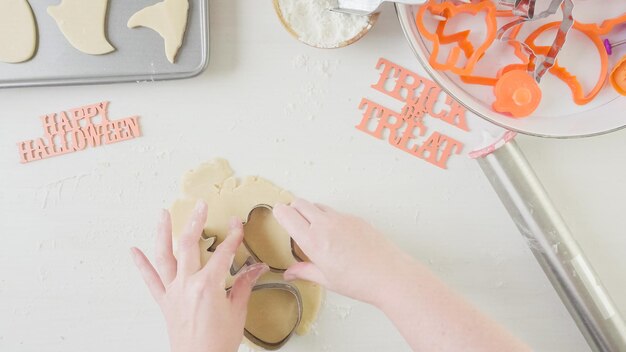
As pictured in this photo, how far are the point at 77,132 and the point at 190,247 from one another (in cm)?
20

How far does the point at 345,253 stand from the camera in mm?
586

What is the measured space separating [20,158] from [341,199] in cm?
38

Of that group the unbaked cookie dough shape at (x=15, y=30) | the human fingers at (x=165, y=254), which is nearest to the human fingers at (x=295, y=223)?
the human fingers at (x=165, y=254)

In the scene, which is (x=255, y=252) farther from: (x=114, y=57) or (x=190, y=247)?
(x=114, y=57)

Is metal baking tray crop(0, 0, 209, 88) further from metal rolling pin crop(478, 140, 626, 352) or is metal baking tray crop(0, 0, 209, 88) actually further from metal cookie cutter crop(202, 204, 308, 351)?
metal rolling pin crop(478, 140, 626, 352)

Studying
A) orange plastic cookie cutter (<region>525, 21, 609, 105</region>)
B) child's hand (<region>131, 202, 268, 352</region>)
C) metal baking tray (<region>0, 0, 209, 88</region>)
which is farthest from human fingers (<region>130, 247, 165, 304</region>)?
orange plastic cookie cutter (<region>525, 21, 609, 105</region>)

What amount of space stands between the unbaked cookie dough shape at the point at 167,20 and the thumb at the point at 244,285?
0.85ft

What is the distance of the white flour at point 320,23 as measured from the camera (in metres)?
0.64

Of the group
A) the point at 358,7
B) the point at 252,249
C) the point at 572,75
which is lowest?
the point at 252,249

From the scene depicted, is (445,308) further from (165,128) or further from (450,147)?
(165,128)

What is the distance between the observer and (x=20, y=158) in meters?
0.67

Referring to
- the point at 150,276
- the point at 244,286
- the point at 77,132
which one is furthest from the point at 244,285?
the point at 77,132

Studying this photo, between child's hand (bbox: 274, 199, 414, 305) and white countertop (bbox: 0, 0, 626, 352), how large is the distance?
78 millimetres

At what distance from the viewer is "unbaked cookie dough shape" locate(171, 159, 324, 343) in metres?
0.67
